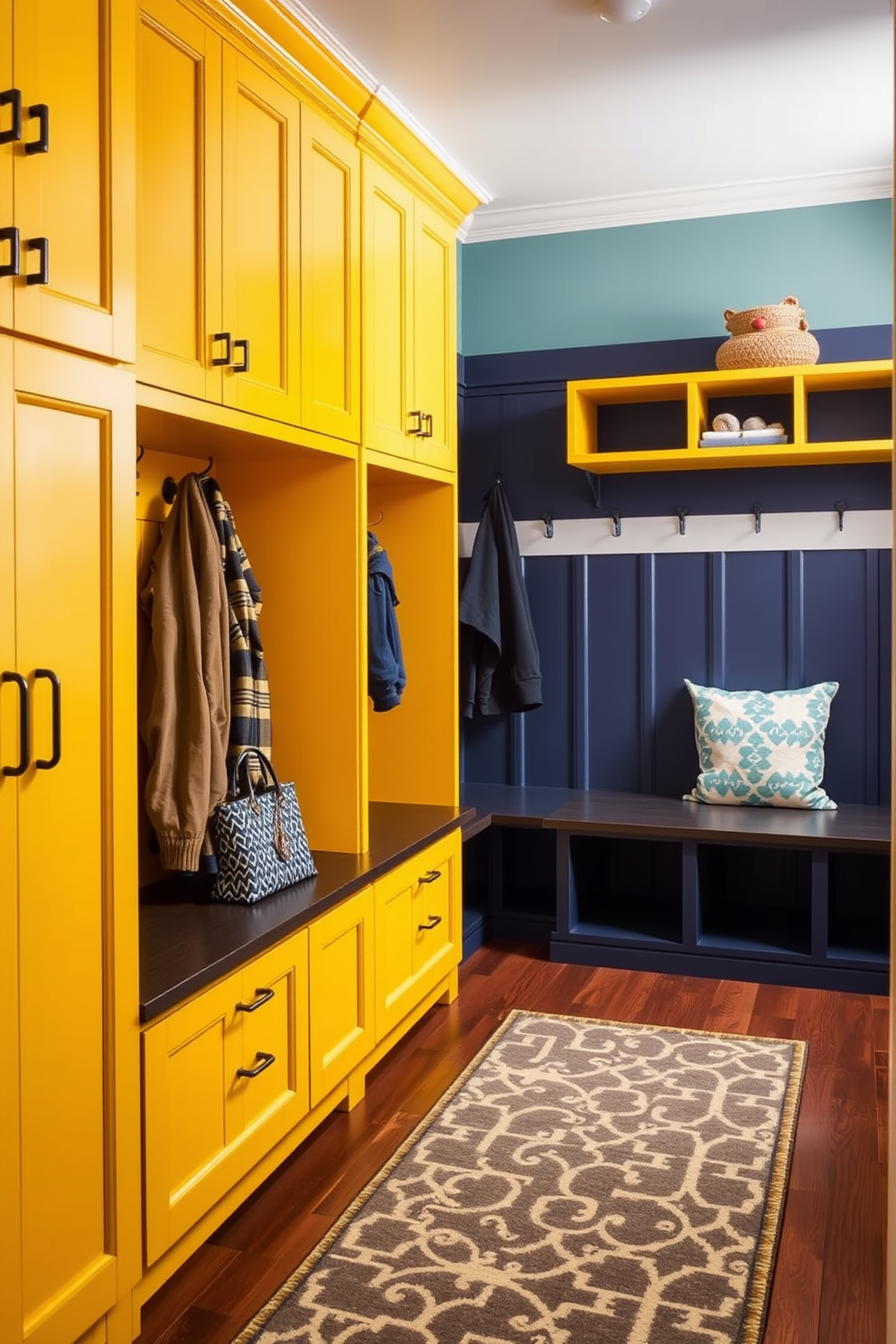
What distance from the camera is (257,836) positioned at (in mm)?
2699

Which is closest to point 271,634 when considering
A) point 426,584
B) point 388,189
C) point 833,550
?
point 426,584

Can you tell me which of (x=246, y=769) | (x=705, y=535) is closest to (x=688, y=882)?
(x=705, y=535)

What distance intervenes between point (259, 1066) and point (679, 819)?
2.00 metres

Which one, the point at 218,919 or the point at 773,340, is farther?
→ the point at 773,340

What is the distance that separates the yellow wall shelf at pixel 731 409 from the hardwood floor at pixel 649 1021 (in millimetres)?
1787

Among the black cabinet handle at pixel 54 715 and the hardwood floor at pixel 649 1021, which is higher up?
the black cabinet handle at pixel 54 715

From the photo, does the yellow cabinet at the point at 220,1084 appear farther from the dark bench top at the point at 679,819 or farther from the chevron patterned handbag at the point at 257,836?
the dark bench top at the point at 679,819

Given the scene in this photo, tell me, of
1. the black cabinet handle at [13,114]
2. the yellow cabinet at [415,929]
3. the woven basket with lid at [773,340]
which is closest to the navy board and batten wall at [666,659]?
the woven basket with lid at [773,340]

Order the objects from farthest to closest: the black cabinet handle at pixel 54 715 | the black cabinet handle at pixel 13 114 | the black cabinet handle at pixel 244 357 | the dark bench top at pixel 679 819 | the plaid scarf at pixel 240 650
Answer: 1. the dark bench top at pixel 679 819
2. the plaid scarf at pixel 240 650
3. the black cabinet handle at pixel 244 357
4. the black cabinet handle at pixel 54 715
5. the black cabinet handle at pixel 13 114

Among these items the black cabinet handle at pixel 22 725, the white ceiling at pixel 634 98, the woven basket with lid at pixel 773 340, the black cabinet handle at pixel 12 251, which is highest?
the white ceiling at pixel 634 98

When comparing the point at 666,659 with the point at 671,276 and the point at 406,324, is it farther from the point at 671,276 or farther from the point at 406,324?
the point at 406,324

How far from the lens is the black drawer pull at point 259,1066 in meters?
2.40

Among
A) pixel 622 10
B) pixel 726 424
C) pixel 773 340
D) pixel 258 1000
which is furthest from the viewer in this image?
pixel 726 424

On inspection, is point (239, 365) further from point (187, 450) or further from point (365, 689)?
point (365, 689)
